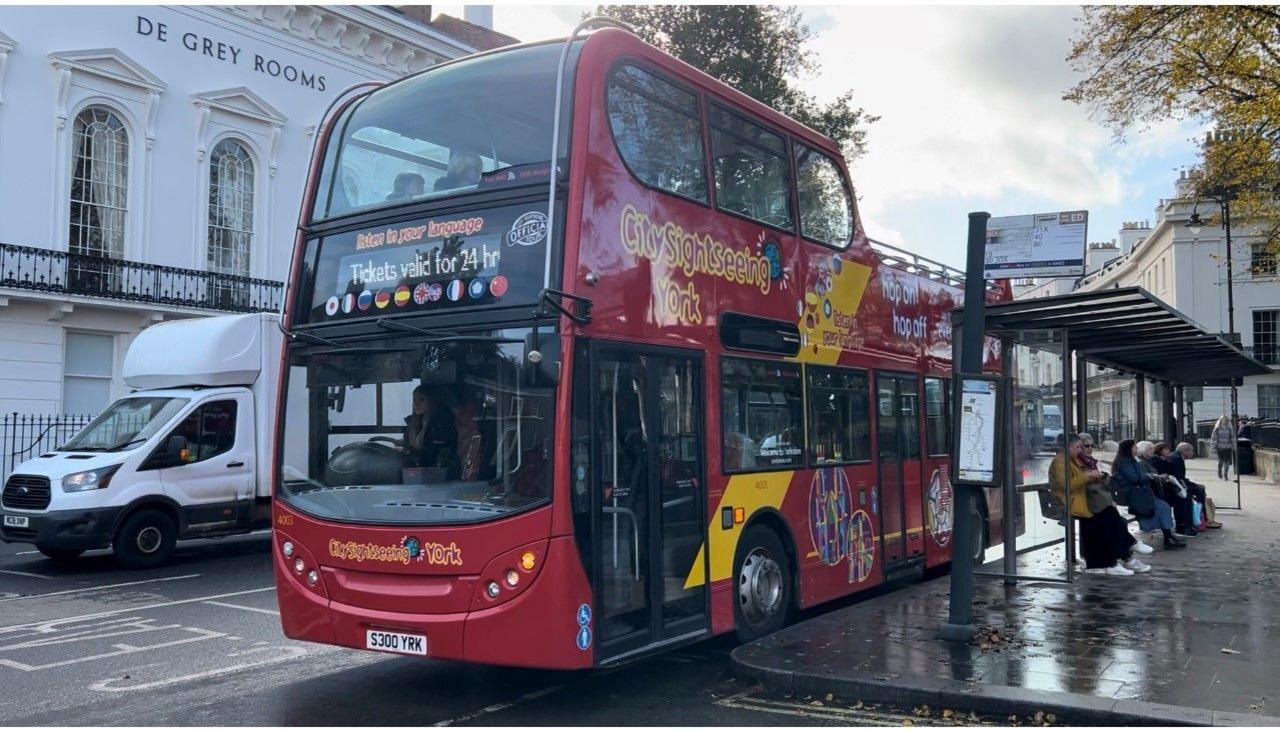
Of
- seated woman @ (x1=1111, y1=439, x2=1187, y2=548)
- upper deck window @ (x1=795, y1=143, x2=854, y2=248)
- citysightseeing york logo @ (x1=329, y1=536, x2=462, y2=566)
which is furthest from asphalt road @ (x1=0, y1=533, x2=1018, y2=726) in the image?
seated woman @ (x1=1111, y1=439, x2=1187, y2=548)

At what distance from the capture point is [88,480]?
13.0m

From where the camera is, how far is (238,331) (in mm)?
14203

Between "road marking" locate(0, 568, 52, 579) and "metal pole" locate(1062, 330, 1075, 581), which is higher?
"metal pole" locate(1062, 330, 1075, 581)

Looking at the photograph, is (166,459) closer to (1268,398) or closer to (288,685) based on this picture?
(288,685)

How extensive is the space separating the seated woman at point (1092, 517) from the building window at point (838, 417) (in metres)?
2.86

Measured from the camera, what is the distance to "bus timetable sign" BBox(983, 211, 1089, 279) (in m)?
11.1

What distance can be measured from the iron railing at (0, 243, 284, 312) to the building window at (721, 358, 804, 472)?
17593 millimetres

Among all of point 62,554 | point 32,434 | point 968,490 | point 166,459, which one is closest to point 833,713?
point 968,490

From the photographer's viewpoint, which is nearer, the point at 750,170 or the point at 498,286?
the point at 498,286

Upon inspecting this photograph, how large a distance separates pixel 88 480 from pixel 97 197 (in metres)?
11.2

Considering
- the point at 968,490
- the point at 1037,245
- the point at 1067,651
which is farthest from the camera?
the point at 1037,245

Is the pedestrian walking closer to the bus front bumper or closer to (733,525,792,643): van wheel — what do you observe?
(733,525,792,643): van wheel

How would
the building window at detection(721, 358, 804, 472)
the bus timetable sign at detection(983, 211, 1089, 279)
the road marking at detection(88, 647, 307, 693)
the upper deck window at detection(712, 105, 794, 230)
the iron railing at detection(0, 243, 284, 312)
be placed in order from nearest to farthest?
the road marking at detection(88, 647, 307, 693), the building window at detection(721, 358, 804, 472), the upper deck window at detection(712, 105, 794, 230), the bus timetable sign at detection(983, 211, 1089, 279), the iron railing at detection(0, 243, 284, 312)

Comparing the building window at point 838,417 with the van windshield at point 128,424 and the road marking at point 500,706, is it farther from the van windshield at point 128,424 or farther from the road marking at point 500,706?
the van windshield at point 128,424
